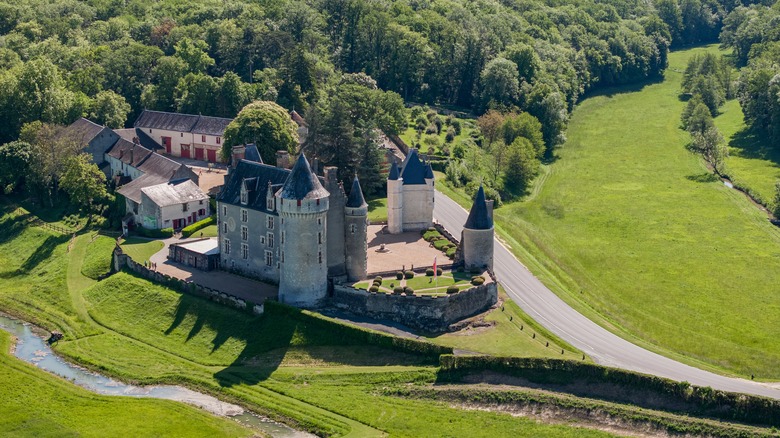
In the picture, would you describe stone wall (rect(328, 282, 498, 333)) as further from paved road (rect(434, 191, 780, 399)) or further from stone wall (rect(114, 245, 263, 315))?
stone wall (rect(114, 245, 263, 315))

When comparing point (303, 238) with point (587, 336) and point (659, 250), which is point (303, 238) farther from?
point (659, 250)

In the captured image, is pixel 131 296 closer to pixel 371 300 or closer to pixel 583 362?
pixel 371 300

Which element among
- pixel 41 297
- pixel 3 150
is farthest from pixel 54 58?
pixel 41 297

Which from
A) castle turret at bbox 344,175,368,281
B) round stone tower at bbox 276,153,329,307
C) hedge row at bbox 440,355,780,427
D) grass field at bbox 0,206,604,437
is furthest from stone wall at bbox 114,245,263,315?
hedge row at bbox 440,355,780,427

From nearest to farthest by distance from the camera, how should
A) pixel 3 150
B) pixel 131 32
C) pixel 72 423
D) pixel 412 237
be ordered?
pixel 72 423 < pixel 412 237 < pixel 3 150 < pixel 131 32

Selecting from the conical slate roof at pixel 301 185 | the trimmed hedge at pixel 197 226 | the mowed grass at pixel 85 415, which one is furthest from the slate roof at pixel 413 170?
the mowed grass at pixel 85 415
